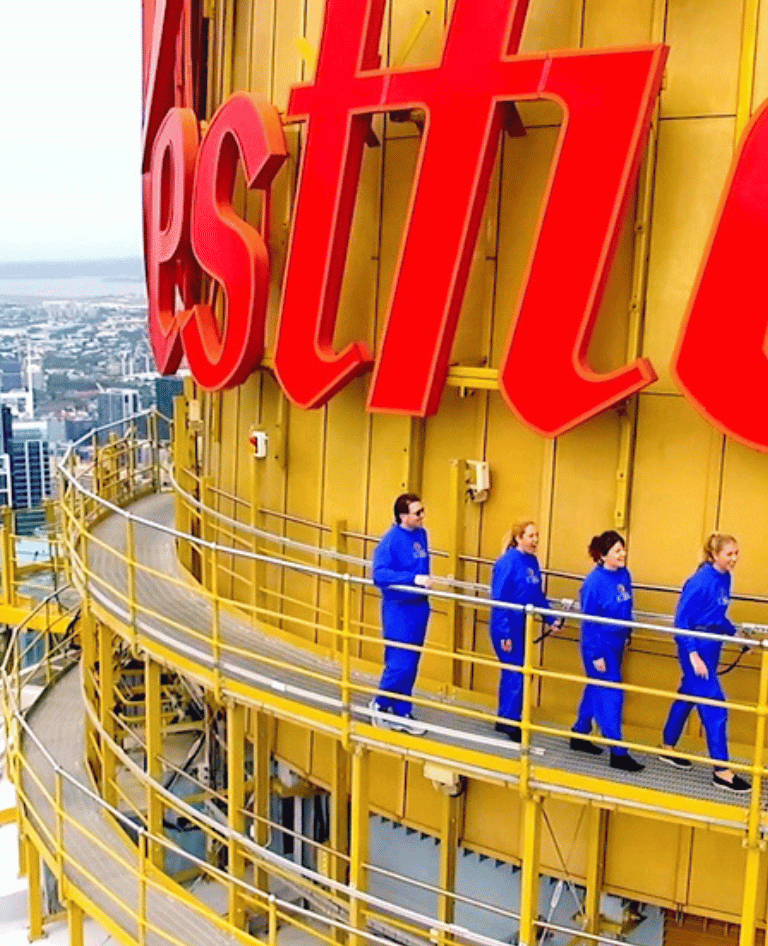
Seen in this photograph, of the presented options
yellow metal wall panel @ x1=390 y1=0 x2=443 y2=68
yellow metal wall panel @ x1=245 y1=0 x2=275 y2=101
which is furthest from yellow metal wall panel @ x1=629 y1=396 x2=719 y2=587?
yellow metal wall panel @ x1=245 y1=0 x2=275 y2=101

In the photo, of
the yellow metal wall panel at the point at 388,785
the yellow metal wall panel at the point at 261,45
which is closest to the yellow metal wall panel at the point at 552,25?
the yellow metal wall panel at the point at 261,45

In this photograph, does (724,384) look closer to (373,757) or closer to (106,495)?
(373,757)

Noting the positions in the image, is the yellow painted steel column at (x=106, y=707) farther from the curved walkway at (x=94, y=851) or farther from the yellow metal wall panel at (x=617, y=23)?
the yellow metal wall panel at (x=617, y=23)

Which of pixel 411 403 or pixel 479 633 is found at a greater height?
pixel 411 403

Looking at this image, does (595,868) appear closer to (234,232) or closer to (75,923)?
(75,923)

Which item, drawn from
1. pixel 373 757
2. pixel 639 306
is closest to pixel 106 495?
pixel 373 757

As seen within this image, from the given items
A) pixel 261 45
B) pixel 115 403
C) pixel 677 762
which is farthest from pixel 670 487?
pixel 115 403
